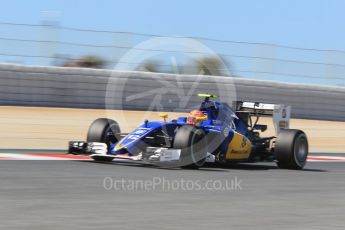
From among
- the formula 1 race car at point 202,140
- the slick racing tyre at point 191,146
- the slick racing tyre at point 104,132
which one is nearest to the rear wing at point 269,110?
the formula 1 race car at point 202,140

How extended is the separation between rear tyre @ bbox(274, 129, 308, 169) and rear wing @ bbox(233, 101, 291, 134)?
1.94 ft

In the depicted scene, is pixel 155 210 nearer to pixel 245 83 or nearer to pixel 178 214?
pixel 178 214

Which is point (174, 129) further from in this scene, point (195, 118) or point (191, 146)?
point (191, 146)

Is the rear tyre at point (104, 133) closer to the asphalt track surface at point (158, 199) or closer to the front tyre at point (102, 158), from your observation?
the front tyre at point (102, 158)

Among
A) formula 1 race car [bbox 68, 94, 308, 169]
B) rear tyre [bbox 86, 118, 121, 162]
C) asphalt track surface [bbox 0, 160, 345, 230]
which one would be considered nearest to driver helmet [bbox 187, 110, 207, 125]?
formula 1 race car [bbox 68, 94, 308, 169]

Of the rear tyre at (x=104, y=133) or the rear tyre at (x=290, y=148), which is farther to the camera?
the rear tyre at (x=290, y=148)

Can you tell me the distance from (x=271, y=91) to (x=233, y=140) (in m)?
11.4

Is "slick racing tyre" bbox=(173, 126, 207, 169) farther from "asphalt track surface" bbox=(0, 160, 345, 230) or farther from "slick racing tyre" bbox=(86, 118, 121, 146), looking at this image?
"slick racing tyre" bbox=(86, 118, 121, 146)

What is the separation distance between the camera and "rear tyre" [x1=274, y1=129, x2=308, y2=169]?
39.2ft

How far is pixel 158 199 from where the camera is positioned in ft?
25.5

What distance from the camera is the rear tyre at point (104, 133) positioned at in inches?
459

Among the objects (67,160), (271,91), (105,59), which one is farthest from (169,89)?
(67,160)

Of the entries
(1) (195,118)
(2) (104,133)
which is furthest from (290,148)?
(2) (104,133)

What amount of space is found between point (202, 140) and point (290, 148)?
5.62 feet
